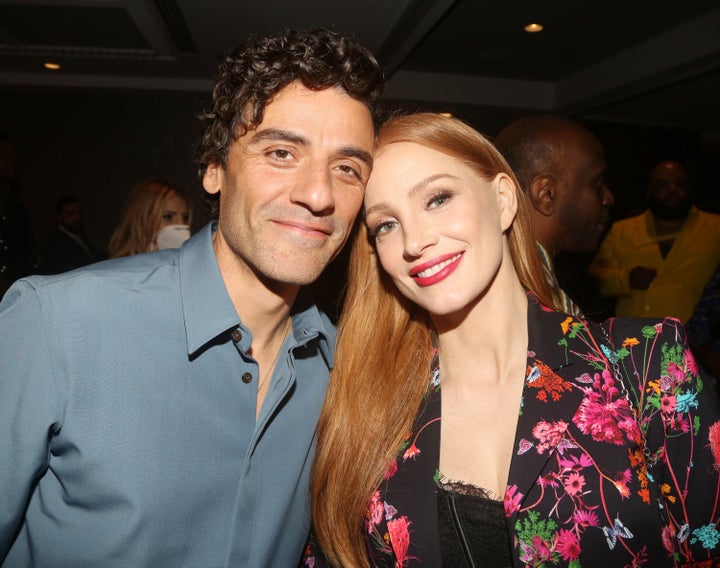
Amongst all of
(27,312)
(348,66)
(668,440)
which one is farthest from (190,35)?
(668,440)

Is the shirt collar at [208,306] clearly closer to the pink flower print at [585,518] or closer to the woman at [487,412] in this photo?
the woman at [487,412]

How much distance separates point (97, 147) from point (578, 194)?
22.9 ft

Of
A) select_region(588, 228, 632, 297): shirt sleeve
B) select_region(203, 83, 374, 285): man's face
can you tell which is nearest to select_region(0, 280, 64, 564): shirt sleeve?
select_region(203, 83, 374, 285): man's face

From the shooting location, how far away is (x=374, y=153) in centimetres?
156

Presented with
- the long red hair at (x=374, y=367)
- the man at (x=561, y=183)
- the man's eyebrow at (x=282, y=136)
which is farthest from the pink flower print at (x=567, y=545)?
the man at (x=561, y=183)

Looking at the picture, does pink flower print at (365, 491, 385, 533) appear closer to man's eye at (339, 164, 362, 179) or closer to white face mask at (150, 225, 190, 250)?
man's eye at (339, 164, 362, 179)

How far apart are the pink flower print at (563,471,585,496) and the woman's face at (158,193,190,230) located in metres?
2.86

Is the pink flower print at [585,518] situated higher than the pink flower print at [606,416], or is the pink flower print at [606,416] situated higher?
the pink flower print at [606,416]

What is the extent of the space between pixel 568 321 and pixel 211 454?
3.15ft

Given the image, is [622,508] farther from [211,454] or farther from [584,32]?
[584,32]

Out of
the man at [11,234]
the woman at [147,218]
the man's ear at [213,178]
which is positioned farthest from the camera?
the man at [11,234]

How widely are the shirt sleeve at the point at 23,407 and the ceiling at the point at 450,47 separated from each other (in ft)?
11.3

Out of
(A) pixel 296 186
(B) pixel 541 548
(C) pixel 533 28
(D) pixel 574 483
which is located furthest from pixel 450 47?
(B) pixel 541 548

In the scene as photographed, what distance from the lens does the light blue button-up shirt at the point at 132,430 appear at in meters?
1.19
